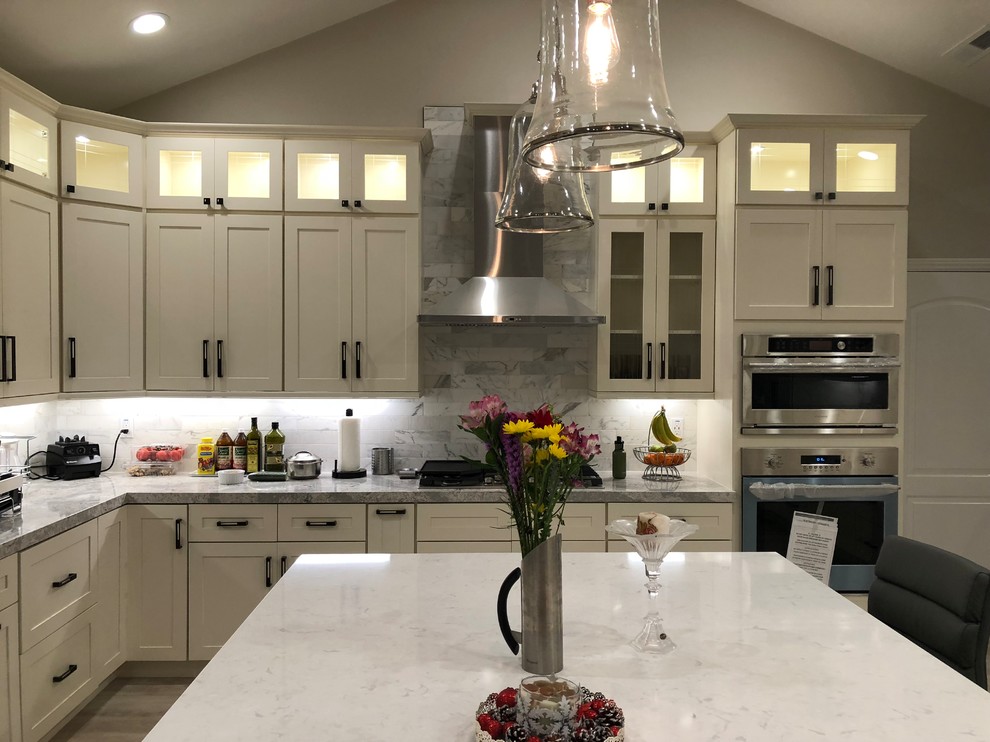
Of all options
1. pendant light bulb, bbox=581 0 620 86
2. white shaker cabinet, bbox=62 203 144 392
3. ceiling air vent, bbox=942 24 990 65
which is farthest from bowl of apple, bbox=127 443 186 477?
ceiling air vent, bbox=942 24 990 65

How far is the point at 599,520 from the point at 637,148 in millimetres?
2596

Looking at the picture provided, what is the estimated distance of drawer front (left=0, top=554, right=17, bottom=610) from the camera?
98.1 inches

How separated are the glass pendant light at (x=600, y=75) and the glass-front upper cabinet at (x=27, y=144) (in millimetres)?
2952

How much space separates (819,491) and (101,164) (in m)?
4.02

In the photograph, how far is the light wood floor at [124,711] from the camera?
2996mm

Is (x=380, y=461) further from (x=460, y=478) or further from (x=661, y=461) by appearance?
(x=661, y=461)

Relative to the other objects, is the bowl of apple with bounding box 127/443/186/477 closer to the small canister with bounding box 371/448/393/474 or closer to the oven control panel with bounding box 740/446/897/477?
the small canister with bounding box 371/448/393/474

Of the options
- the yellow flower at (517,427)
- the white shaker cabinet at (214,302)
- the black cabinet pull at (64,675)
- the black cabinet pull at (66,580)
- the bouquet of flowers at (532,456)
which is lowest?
the black cabinet pull at (64,675)

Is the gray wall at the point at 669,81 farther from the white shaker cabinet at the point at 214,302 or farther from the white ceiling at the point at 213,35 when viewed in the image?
the white shaker cabinet at the point at 214,302

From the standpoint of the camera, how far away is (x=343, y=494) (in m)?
3.53

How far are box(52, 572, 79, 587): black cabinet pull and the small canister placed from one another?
152cm

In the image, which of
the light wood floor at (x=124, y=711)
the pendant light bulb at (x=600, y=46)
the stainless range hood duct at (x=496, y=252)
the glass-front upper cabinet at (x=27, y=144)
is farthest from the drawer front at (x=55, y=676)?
the pendant light bulb at (x=600, y=46)

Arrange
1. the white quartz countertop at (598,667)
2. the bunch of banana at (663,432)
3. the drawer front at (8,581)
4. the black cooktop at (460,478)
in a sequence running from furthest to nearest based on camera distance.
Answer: the bunch of banana at (663,432), the black cooktop at (460,478), the drawer front at (8,581), the white quartz countertop at (598,667)

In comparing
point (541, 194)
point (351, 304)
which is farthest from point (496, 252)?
point (541, 194)
